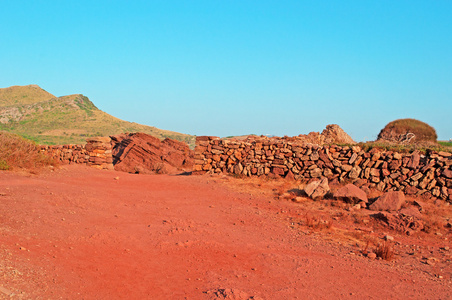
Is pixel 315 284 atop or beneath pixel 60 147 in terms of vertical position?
beneath

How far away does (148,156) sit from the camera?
19.3 m

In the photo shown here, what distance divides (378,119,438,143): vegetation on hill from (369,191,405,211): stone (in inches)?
645

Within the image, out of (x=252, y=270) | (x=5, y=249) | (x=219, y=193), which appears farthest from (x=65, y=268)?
(x=219, y=193)

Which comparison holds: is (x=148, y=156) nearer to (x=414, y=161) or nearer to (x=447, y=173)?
(x=414, y=161)

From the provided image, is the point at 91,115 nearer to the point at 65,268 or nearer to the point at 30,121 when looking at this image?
the point at 30,121

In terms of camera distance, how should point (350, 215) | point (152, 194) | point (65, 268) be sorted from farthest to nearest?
point (152, 194) < point (350, 215) < point (65, 268)

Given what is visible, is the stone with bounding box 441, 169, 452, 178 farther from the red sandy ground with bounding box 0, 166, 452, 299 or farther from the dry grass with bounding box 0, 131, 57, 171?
the dry grass with bounding box 0, 131, 57, 171

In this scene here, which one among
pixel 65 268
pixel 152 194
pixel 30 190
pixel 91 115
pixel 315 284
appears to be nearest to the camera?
pixel 65 268

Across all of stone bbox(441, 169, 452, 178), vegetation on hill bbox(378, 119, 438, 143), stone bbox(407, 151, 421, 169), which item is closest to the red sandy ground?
stone bbox(441, 169, 452, 178)

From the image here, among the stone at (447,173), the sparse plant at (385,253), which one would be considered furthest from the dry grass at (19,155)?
the stone at (447,173)

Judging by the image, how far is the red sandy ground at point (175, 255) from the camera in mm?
4512

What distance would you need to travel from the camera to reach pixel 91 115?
54000mm

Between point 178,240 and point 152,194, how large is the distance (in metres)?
4.06

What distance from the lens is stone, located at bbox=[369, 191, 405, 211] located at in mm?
9414
